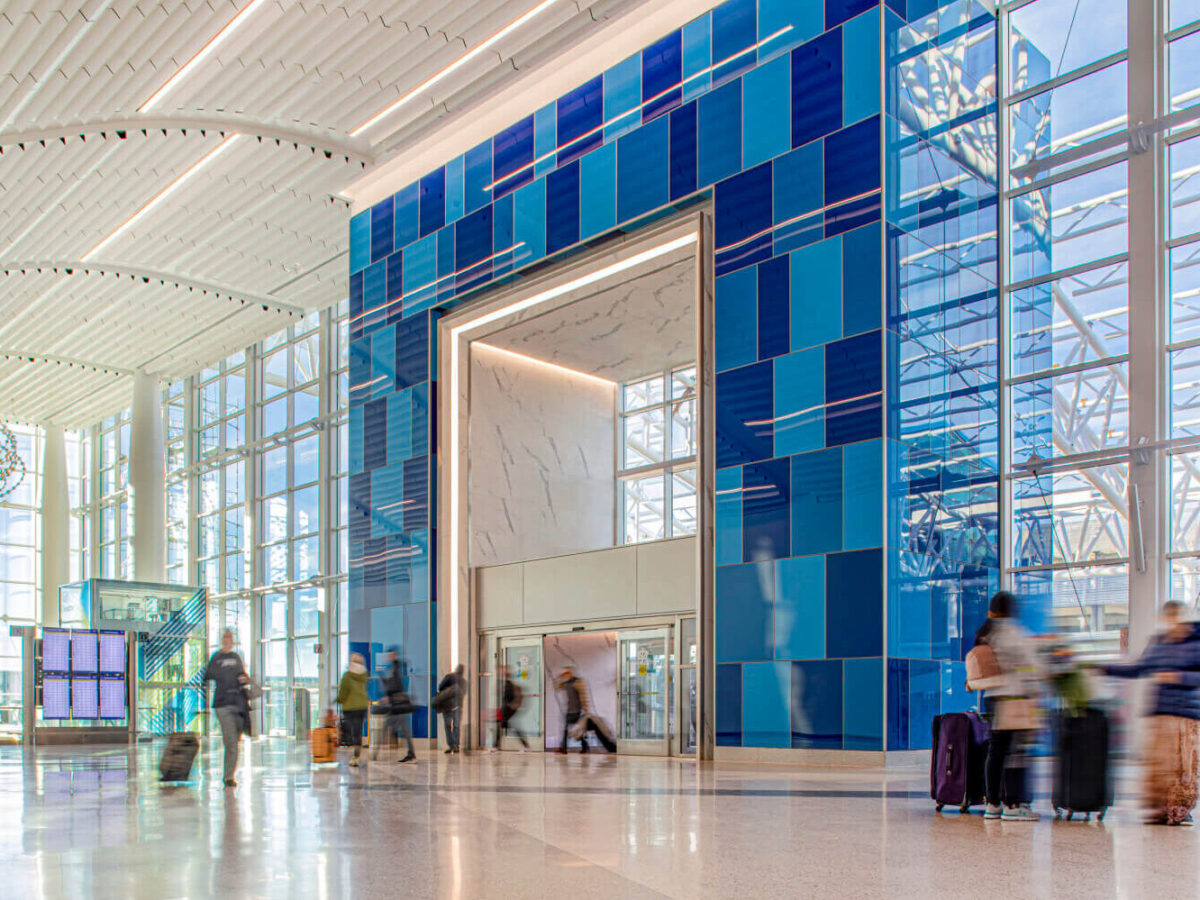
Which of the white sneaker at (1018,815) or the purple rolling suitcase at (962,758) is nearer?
the white sneaker at (1018,815)

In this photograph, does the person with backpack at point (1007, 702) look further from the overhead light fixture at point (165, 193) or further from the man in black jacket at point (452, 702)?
the overhead light fixture at point (165, 193)

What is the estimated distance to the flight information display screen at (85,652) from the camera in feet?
87.7

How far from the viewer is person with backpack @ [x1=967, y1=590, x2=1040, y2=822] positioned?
732cm

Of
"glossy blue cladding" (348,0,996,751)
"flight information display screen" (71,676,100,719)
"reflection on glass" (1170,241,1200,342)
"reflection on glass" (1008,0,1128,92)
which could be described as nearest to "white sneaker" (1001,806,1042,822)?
"glossy blue cladding" (348,0,996,751)

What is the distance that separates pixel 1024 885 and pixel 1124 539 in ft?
35.8

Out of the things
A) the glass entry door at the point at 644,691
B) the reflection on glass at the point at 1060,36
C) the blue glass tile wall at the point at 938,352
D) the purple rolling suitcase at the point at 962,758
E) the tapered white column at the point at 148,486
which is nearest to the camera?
the purple rolling suitcase at the point at 962,758

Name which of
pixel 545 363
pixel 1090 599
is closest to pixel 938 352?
pixel 1090 599

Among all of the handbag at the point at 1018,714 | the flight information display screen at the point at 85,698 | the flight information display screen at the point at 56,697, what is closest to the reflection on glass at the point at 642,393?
the flight information display screen at the point at 85,698

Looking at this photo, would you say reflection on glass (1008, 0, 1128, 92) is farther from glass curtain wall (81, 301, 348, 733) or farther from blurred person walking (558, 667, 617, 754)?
glass curtain wall (81, 301, 348, 733)

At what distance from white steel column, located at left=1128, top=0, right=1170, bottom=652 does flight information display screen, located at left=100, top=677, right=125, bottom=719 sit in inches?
878

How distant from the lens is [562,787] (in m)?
11.1

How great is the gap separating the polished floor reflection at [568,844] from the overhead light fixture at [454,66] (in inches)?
441

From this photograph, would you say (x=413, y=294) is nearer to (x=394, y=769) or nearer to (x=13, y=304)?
(x=394, y=769)

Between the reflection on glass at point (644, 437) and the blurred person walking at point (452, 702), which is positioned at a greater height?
the reflection on glass at point (644, 437)
